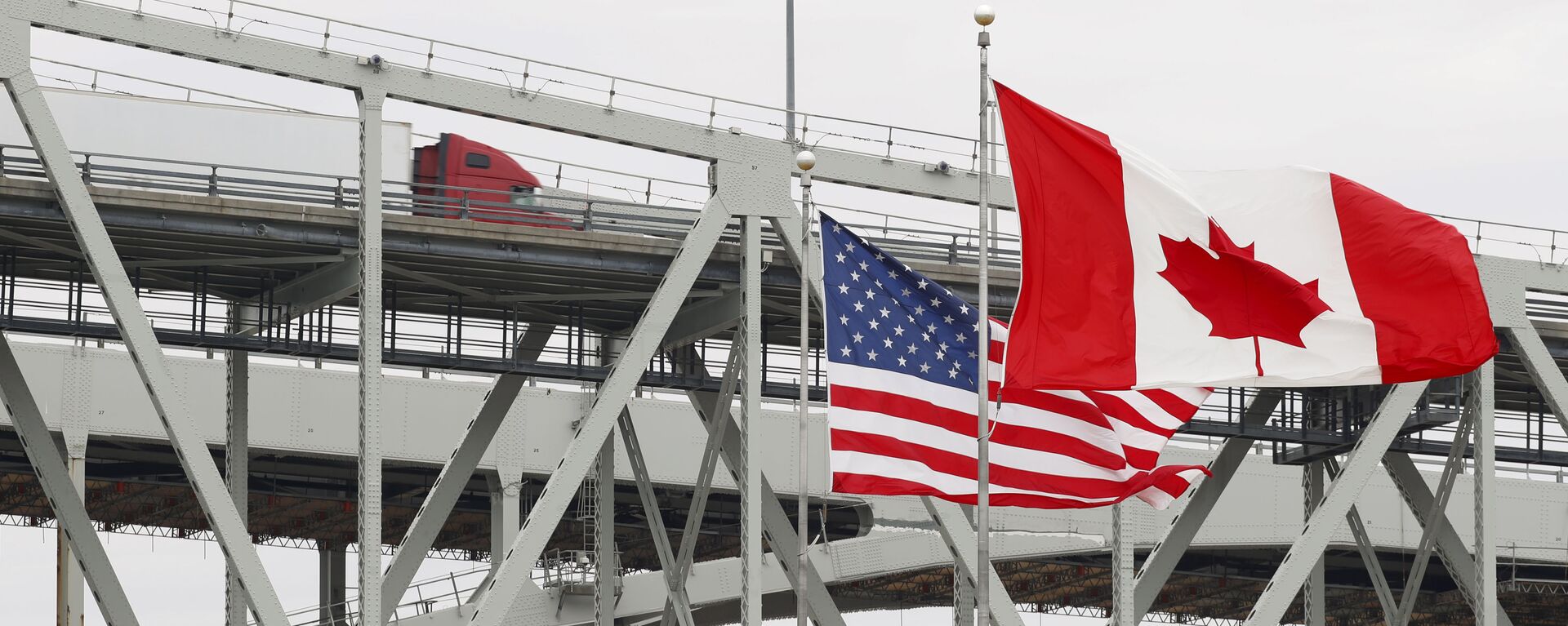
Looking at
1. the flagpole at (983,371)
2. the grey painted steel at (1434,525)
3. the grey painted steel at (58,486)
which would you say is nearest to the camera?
the flagpole at (983,371)

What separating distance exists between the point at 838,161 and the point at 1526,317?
1496cm

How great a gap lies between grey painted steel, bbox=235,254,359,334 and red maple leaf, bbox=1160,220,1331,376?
1524 cm

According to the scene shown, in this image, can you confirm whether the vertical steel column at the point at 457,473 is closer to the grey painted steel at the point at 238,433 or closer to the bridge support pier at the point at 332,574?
the grey painted steel at the point at 238,433

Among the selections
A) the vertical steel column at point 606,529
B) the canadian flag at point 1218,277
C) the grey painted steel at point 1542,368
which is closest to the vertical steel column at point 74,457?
the vertical steel column at point 606,529

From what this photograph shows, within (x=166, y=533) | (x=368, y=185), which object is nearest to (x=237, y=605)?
(x=368, y=185)

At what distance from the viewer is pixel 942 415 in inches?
1115

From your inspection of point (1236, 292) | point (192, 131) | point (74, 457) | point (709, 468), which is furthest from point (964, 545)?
point (74, 457)

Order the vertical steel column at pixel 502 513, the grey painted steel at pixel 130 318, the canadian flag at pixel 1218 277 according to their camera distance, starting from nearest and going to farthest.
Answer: the canadian flag at pixel 1218 277 < the grey painted steel at pixel 130 318 < the vertical steel column at pixel 502 513

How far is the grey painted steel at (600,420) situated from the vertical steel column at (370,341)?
6.30 ft

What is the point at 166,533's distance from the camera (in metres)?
64.9

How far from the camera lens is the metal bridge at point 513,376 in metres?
33.2

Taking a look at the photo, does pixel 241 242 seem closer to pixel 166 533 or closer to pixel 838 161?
pixel 838 161

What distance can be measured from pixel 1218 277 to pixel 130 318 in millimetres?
16556

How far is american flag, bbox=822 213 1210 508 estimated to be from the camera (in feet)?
90.4
